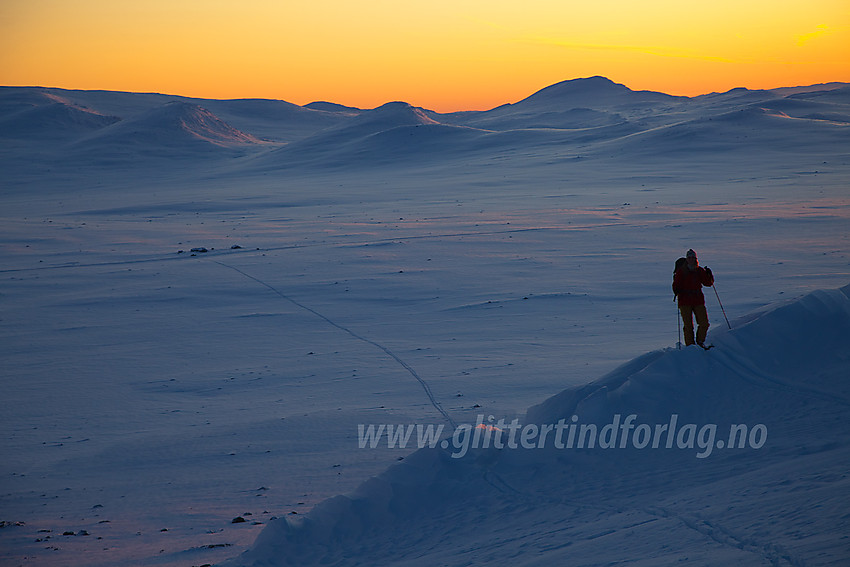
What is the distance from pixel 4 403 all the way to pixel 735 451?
836 cm

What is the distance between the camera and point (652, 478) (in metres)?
6.22

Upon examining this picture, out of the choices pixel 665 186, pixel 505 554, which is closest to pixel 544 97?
pixel 665 186

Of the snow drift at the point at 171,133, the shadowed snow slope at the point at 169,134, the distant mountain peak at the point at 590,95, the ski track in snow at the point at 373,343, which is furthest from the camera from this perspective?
the distant mountain peak at the point at 590,95

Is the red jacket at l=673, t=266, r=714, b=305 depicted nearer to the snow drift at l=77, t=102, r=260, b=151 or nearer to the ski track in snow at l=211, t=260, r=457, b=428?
the ski track in snow at l=211, t=260, r=457, b=428

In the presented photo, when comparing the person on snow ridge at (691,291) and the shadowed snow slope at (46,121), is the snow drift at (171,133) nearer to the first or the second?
the shadowed snow slope at (46,121)

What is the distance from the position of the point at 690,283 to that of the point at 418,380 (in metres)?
3.59

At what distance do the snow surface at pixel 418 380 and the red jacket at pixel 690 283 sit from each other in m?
0.43

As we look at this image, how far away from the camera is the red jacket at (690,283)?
25.7ft

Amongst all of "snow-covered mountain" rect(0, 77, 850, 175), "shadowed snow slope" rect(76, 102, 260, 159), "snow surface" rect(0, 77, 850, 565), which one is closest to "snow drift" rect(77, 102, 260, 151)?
"shadowed snow slope" rect(76, 102, 260, 159)

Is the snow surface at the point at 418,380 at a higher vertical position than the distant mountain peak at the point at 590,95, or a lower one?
lower

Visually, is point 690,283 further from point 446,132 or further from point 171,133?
point 171,133

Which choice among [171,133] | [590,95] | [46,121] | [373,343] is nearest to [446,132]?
[171,133]

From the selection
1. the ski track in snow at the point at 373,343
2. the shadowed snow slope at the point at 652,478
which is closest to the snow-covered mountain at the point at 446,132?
the ski track in snow at the point at 373,343

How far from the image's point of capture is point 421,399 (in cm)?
902
